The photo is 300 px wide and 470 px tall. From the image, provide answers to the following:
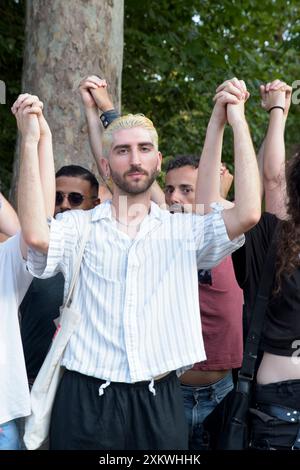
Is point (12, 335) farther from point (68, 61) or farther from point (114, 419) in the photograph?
point (68, 61)

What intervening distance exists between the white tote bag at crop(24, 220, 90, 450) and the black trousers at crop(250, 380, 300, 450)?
782 mm

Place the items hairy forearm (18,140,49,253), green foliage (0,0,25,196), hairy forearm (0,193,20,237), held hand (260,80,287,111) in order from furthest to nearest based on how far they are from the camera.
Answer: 1. green foliage (0,0,25,196)
2. held hand (260,80,287,111)
3. hairy forearm (0,193,20,237)
4. hairy forearm (18,140,49,253)

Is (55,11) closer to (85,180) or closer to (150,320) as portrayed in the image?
(85,180)

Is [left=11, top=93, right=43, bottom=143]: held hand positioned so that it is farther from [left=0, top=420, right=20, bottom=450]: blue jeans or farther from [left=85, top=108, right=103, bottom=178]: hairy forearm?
[left=0, top=420, right=20, bottom=450]: blue jeans

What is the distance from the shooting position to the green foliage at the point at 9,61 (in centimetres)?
777

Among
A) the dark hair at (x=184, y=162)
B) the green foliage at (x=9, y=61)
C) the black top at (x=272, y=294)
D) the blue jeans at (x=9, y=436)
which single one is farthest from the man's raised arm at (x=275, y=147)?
the green foliage at (x=9, y=61)

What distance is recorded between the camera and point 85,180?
4.12m

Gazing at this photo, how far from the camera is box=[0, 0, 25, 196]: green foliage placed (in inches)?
306

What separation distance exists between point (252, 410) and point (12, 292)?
1071 mm

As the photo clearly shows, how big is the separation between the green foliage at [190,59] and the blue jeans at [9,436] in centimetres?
555

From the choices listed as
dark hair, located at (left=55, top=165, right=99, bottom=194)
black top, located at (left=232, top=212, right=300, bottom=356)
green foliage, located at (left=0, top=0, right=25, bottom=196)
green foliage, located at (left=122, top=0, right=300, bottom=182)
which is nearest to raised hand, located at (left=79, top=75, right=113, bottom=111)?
dark hair, located at (left=55, top=165, right=99, bottom=194)

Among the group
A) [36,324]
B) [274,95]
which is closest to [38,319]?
[36,324]

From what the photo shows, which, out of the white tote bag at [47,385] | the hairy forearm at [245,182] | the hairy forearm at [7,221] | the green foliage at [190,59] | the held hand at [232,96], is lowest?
the white tote bag at [47,385]

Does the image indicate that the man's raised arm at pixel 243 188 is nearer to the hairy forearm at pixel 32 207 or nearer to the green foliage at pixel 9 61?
the hairy forearm at pixel 32 207
